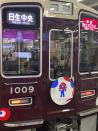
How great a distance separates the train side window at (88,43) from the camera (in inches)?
235

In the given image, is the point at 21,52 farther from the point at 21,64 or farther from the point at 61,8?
the point at 61,8

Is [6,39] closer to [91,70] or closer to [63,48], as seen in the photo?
[63,48]

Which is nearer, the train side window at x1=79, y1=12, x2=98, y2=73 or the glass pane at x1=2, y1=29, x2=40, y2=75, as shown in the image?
the glass pane at x1=2, y1=29, x2=40, y2=75

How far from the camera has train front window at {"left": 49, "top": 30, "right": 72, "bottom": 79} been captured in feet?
18.1

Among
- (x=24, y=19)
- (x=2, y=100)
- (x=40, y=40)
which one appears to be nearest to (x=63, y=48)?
(x=40, y=40)

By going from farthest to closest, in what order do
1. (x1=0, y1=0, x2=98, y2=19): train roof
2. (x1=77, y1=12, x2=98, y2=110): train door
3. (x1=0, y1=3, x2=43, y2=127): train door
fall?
(x1=77, y1=12, x2=98, y2=110): train door → (x1=0, y1=0, x2=98, y2=19): train roof → (x1=0, y1=3, x2=43, y2=127): train door

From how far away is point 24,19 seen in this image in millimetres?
5238

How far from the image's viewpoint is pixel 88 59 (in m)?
6.18

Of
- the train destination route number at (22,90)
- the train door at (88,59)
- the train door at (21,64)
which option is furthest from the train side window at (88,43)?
the train destination route number at (22,90)

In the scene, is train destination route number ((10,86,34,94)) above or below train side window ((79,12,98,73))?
below

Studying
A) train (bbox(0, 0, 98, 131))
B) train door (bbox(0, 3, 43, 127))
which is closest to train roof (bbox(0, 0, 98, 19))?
train (bbox(0, 0, 98, 131))

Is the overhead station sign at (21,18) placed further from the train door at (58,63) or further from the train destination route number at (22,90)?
the train destination route number at (22,90)

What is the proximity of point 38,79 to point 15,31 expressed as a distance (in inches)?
30.5

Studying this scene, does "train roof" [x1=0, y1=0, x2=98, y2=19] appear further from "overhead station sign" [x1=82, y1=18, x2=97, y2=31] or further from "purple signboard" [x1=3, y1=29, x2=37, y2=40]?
"purple signboard" [x1=3, y1=29, x2=37, y2=40]
